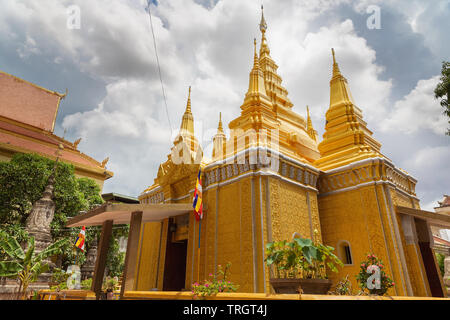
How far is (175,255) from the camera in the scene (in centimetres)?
1269

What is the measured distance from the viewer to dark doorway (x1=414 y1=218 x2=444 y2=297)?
10786mm

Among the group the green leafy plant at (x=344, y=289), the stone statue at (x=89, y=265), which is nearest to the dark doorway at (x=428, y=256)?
the green leafy plant at (x=344, y=289)

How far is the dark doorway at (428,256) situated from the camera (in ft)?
35.4

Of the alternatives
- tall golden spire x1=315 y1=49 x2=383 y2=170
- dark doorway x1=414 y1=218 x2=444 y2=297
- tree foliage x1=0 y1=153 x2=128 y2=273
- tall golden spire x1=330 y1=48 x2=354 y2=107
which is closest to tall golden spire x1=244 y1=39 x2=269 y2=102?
tall golden spire x1=315 y1=49 x2=383 y2=170

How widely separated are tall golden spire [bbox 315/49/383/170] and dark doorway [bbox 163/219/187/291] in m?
7.26

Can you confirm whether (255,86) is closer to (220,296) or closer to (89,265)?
(220,296)

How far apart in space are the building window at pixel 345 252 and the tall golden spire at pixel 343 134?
3.21m

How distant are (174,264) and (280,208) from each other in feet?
18.1

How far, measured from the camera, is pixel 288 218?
10.6m

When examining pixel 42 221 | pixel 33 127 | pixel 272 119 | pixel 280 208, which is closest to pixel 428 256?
pixel 280 208

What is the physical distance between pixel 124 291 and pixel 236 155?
5917 millimetres

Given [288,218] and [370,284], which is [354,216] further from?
[370,284]

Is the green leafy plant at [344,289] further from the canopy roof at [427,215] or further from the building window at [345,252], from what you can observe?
the canopy roof at [427,215]
